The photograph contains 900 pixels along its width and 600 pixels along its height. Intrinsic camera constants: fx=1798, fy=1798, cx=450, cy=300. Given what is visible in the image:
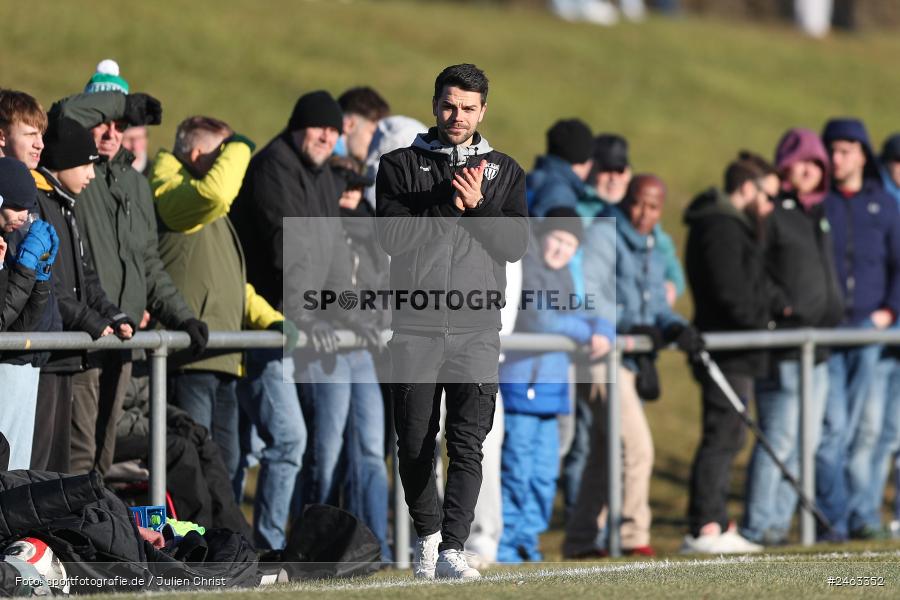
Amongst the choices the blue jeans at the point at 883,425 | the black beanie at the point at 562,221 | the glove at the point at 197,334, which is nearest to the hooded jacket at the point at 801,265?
the blue jeans at the point at 883,425

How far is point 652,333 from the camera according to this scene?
10164 millimetres

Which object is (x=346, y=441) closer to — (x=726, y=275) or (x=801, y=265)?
(x=726, y=275)

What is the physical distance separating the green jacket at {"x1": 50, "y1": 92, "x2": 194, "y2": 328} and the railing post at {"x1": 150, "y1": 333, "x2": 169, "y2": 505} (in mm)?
295

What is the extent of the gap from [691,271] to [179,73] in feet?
40.8

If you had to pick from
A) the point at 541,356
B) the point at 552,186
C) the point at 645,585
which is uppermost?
the point at 552,186

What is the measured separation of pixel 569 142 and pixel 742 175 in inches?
49.8

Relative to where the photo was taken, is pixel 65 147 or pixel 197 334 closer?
pixel 65 147

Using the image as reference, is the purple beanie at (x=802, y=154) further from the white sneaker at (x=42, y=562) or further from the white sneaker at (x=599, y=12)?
the white sneaker at (x=599, y=12)

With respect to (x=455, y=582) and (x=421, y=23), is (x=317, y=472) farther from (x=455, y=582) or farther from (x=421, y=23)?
(x=421, y=23)

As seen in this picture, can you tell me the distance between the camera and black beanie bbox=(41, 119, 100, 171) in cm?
802

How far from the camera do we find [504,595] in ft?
20.3

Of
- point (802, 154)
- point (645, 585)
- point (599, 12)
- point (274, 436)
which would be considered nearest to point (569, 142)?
point (802, 154)

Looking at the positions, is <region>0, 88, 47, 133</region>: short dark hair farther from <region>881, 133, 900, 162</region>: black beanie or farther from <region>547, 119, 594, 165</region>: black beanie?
<region>881, 133, 900, 162</region>: black beanie

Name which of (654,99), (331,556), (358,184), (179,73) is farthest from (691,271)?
(654,99)
